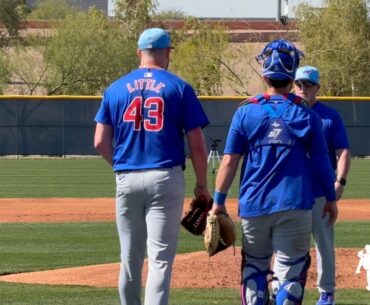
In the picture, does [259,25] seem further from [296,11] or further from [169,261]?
[169,261]

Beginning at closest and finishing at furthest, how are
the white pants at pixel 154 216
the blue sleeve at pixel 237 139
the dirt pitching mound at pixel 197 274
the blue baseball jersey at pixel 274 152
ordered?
the blue baseball jersey at pixel 274 152 < the blue sleeve at pixel 237 139 < the white pants at pixel 154 216 < the dirt pitching mound at pixel 197 274

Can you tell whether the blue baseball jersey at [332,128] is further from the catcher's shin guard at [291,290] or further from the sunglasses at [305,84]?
the catcher's shin guard at [291,290]

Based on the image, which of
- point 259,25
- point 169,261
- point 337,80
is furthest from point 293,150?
point 259,25

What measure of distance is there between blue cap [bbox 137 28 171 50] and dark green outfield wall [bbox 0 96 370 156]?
30.7 metres

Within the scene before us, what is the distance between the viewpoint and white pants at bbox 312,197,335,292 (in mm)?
7883

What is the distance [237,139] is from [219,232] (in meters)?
0.62

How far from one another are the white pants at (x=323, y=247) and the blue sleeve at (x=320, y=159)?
45.4 inches

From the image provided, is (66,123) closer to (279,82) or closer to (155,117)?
(155,117)

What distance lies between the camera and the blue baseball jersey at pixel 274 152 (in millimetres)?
6352

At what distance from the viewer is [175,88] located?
21.8 ft

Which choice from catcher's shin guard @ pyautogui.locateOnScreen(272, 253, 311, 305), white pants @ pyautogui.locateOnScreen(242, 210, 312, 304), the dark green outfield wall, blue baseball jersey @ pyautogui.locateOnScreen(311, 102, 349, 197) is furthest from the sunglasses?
the dark green outfield wall

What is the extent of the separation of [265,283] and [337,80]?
40.3 m

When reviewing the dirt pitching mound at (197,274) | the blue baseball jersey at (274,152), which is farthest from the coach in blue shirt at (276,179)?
the dirt pitching mound at (197,274)

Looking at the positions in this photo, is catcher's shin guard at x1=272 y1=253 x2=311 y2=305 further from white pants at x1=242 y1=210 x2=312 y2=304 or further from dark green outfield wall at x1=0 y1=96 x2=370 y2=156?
dark green outfield wall at x1=0 y1=96 x2=370 y2=156
